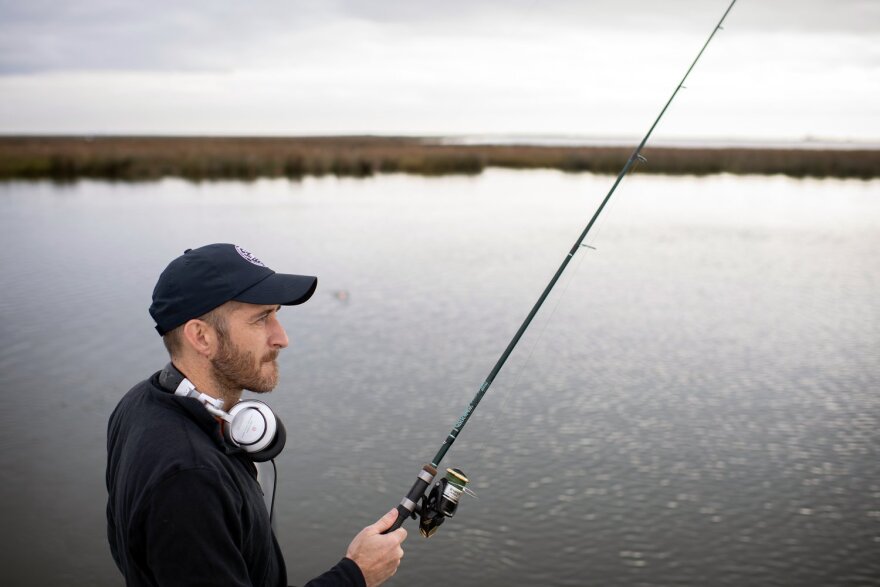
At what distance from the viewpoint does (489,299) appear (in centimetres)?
998

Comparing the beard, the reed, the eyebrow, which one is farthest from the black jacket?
the reed

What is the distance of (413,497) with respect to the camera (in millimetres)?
1925

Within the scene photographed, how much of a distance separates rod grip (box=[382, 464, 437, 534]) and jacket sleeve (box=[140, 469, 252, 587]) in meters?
0.51

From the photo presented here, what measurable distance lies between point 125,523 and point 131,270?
35.8ft

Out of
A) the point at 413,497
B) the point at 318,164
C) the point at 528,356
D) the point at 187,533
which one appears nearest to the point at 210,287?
the point at 187,533

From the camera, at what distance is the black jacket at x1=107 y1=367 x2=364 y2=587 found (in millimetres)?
1298

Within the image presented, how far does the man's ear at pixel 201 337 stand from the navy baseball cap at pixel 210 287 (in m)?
0.02

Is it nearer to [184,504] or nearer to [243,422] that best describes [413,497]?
[243,422]

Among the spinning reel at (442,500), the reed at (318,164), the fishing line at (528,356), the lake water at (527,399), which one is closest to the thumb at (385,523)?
the spinning reel at (442,500)

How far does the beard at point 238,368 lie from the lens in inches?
61.6

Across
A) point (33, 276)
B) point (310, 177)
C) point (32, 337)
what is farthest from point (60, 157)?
point (32, 337)

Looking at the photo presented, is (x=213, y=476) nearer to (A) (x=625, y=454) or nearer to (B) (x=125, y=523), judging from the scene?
(B) (x=125, y=523)

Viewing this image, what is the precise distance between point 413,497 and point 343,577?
43 cm

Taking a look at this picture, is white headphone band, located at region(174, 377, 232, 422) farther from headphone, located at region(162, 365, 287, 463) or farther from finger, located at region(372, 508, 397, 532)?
finger, located at region(372, 508, 397, 532)
